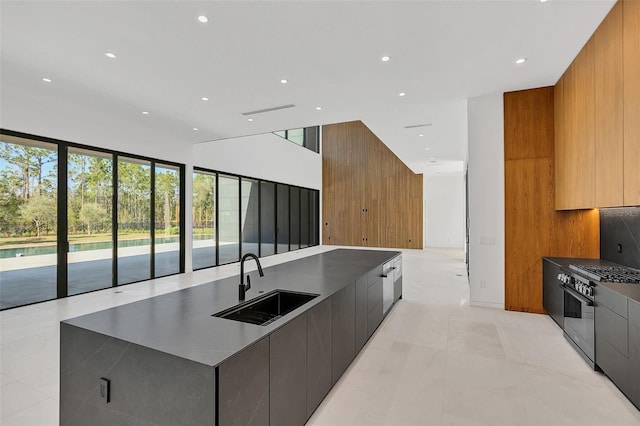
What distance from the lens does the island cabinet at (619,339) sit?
2115 mm

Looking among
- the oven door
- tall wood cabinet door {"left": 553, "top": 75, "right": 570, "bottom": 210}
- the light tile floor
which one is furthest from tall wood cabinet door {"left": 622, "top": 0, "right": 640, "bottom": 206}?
the light tile floor

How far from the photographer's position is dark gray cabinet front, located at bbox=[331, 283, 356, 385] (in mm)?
2322

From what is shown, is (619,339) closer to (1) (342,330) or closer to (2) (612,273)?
(2) (612,273)

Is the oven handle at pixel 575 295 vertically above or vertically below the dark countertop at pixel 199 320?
below

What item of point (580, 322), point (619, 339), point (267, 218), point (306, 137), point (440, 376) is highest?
point (306, 137)

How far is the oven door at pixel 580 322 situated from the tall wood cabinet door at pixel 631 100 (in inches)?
39.7

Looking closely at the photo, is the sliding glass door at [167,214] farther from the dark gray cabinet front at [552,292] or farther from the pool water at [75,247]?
the dark gray cabinet front at [552,292]

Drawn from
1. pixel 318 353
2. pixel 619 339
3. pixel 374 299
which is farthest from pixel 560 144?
pixel 318 353

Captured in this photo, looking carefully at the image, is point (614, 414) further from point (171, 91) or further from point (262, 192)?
point (262, 192)

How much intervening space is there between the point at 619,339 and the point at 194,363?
2945 millimetres

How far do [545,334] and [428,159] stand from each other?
6774 millimetres

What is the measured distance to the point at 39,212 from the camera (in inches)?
185

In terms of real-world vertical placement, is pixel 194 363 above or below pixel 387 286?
above

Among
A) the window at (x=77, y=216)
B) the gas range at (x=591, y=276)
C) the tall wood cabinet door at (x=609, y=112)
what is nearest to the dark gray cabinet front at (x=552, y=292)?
the gas range at (x=591, y=276)
